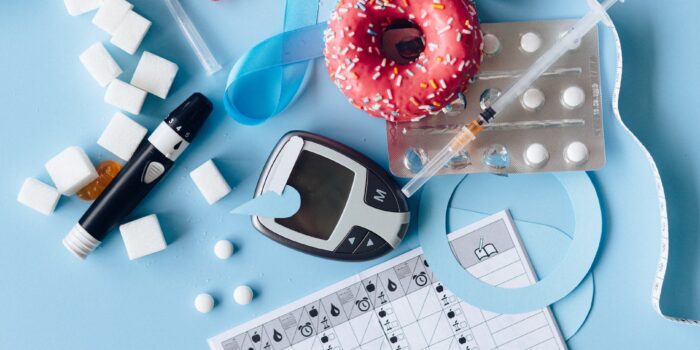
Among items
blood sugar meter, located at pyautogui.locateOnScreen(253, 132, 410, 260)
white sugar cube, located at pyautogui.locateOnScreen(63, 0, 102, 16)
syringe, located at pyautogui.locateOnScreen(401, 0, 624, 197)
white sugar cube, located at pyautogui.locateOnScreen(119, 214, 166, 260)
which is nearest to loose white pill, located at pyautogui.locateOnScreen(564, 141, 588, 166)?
syringe, located at pyautogui.locateOnScreen(401, 0, 624, 197)

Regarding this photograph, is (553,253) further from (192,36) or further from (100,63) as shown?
(100,63)

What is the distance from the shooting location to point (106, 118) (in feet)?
3.60

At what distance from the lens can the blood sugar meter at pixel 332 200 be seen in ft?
3.46

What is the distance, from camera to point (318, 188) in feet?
3.46

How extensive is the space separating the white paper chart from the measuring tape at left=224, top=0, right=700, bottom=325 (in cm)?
21

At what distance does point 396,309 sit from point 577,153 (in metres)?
0.36

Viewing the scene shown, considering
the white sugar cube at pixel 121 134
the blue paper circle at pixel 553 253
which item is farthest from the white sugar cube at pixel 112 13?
the blue paper circle at pixel 553 253

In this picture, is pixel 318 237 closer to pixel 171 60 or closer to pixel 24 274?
pixel 171 60

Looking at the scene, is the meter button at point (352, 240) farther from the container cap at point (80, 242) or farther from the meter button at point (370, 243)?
the container cap at point (80, 242)

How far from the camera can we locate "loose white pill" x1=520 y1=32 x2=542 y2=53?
1049 mm

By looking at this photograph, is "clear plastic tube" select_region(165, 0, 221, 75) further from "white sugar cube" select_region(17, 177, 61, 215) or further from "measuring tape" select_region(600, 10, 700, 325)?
"measuring tape" select_region(600, 10, 700, 325)

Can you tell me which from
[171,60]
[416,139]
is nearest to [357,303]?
[416,139]

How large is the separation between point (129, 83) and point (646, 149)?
80 cm

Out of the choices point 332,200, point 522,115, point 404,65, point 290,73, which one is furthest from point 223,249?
point 522,115
